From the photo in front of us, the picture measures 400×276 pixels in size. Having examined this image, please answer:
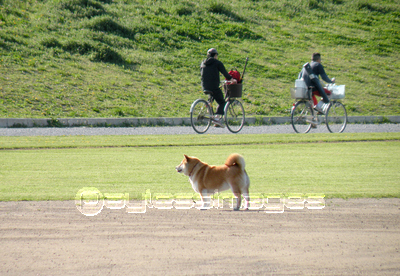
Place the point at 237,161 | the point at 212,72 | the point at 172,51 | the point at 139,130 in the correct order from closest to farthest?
the point at 237,161 → the point at 212,72 → the point at 139,130 → the point at 172,51

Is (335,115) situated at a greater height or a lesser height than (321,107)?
lesser

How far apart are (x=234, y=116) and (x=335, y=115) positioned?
9.91ft

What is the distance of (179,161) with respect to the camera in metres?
9.34

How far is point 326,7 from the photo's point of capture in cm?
3612

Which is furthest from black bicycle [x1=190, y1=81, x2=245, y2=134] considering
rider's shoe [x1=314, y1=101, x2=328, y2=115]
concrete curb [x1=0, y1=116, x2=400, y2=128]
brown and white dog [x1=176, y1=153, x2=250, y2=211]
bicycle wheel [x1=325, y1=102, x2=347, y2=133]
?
brown and white dog [x1=176, y1=153, x2=250, y2=211]

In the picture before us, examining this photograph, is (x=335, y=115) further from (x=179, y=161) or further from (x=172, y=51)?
(x=172, y=51)

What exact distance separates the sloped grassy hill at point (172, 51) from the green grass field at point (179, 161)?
659 centimetres

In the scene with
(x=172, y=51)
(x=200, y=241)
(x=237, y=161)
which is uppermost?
(x=172, y=51)

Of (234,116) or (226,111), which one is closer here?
(226,111)

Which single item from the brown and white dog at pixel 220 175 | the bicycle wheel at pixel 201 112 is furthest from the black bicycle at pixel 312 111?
the brown and white dog at pixel 220 175

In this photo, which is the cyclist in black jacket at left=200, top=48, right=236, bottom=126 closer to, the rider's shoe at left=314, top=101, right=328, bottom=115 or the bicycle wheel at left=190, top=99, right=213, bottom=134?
the bicycle wheel at left=190, top=99, right=213, bottom=134

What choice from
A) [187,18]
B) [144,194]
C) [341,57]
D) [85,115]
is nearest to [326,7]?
[341,57]

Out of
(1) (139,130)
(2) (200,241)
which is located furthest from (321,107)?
(2) (200,241)

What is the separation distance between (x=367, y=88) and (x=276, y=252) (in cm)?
2209
